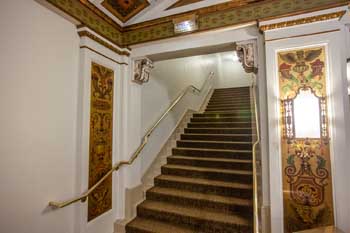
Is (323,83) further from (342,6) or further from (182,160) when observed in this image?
(182,160)

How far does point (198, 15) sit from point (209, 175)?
230 centimetres

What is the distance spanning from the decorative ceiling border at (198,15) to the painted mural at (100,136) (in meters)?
0.50

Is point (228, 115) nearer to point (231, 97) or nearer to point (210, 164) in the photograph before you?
point (231, 97)

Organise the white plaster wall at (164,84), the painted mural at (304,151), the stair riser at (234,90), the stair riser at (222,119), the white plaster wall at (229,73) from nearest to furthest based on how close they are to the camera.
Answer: the painted mural at (304,151)
the white plaster wall at (164,84)
the stair riser at (222,119)
the stair riser at (234,90)
the white plaster wall at (229,73)

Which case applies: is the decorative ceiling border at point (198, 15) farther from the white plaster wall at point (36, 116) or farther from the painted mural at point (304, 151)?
the painted mural at point (304, 151)

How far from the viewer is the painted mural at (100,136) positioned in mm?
2117

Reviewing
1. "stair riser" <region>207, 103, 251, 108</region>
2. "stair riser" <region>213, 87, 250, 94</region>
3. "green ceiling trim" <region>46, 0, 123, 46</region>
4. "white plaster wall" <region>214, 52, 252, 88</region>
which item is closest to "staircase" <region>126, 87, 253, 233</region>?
"stair riser" <region>207, 103, 251, 108</region>

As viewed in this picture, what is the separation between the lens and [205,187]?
277cm

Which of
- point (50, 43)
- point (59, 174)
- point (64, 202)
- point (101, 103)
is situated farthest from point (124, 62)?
point (64, 202)

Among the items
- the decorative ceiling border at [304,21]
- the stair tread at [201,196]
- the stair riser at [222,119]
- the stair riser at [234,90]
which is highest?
the stair riser at [234,90]

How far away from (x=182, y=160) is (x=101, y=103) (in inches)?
73.2

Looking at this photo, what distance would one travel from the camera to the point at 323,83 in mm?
1691

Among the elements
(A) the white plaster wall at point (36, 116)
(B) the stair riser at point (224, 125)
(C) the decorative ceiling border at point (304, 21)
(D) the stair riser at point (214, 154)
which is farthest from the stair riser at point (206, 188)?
(C) the decorative ceiling border at point (304, 21)

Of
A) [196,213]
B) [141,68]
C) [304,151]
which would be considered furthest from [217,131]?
[304,151]
